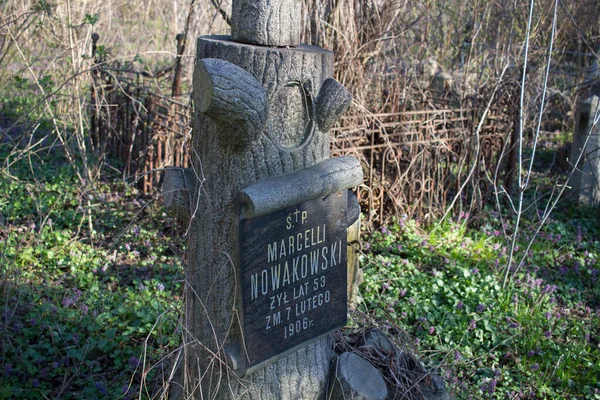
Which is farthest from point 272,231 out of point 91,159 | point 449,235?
point 91,159

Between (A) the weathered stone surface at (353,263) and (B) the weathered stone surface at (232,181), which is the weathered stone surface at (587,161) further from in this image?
(B) the weathered stone surface at (232,181)

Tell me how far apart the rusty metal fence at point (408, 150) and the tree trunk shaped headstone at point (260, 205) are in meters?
2.75

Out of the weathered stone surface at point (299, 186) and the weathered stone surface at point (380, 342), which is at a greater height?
the weathered stone surface at point (299, 186)

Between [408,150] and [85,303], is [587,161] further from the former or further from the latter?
[85,303]

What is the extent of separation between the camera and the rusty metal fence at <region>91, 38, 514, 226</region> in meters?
5.68

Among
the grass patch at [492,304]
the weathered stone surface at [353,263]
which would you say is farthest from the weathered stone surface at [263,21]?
the weathered stone surface at [353,263]

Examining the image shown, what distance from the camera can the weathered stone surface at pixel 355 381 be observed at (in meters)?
2.87

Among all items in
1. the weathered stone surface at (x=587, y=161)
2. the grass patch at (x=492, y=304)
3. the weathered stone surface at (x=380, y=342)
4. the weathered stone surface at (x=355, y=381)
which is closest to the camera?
the weathered stone surface at (x=355, y=381)

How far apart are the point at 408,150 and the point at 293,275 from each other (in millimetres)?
3520

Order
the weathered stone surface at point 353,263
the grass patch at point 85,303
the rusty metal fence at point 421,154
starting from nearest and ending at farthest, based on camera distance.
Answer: the grass patch at point 85,303
the weathered stone surface at point 353,263
the rusty metal fence at point 421,154

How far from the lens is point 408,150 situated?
19.5ft

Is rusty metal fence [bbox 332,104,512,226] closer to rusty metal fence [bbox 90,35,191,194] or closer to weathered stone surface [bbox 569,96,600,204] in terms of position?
weathered stone surface [bbox 569,96,600,204]

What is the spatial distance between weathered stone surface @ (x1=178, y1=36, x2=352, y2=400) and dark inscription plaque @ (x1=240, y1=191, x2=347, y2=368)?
7 centimetres

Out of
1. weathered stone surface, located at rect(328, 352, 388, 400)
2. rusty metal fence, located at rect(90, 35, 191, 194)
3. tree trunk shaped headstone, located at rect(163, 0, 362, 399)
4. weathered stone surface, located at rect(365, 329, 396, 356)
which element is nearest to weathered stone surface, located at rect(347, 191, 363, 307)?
weathered stone surface, located at rect(365, 329, 396, 356)
